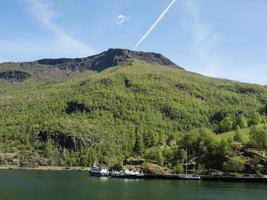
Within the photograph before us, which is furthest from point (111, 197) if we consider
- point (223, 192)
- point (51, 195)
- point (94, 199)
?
point (223, 192)

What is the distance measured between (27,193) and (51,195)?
1012 centimetres

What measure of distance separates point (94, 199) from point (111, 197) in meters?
7.60

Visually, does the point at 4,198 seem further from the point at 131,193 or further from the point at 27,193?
the point at 131,193

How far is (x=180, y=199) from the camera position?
145 metres

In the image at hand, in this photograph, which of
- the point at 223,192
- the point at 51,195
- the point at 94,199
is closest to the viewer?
the point at 94,199

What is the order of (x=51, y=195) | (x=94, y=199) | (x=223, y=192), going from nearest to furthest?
(x=94, y=199)
(x=51, y=195)
(x=223, y=192)

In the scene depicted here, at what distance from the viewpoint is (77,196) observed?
504 ft

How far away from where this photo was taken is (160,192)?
543ft

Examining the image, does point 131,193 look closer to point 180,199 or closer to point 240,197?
point 180,199

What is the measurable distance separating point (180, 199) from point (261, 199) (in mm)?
22898

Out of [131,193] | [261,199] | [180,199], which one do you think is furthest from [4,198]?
[261,199]

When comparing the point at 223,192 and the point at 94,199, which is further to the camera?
the point at 223,192

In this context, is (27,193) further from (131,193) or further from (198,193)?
Answer: (198,193)

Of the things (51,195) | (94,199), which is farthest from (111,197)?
(51,195)
